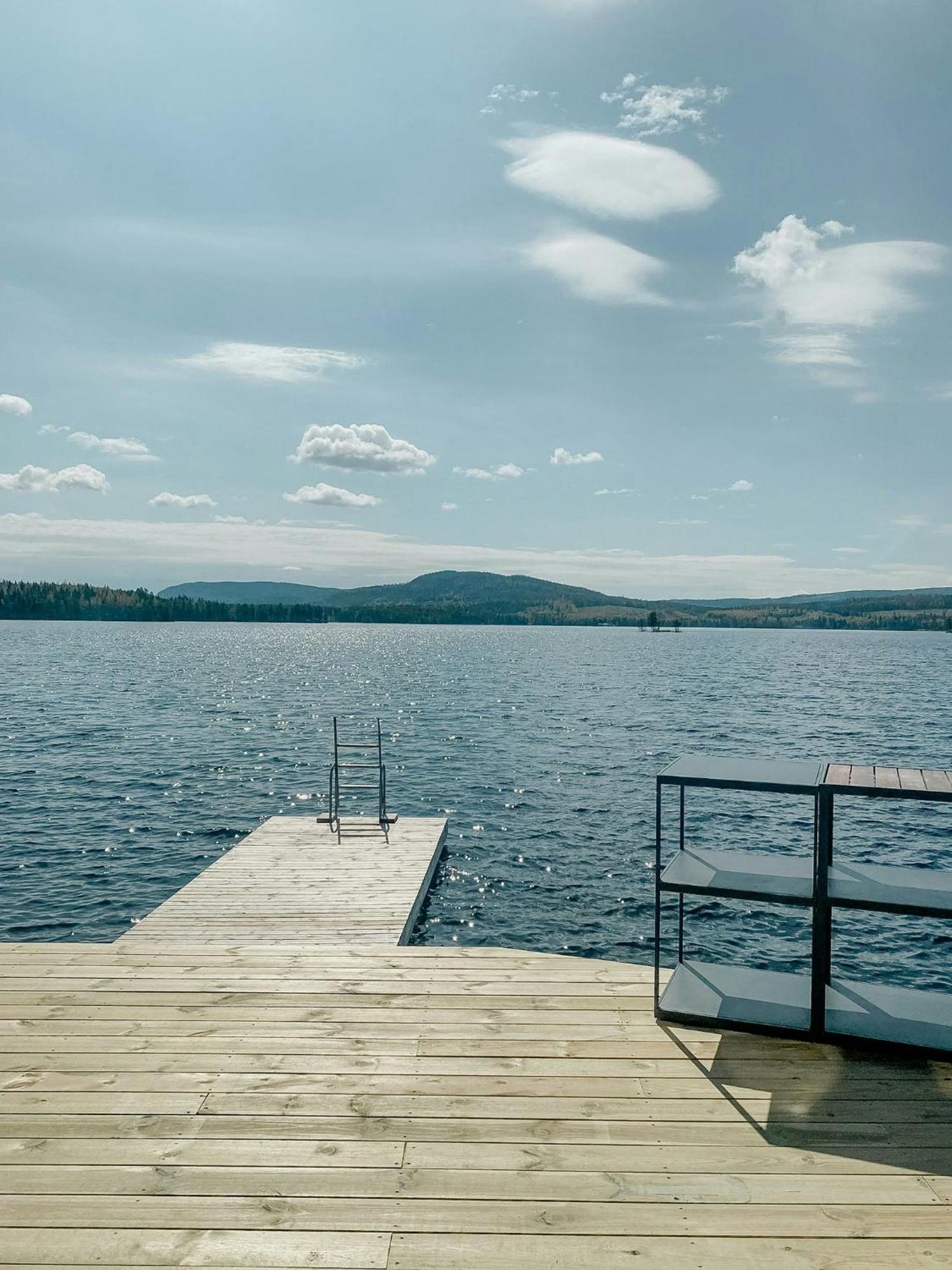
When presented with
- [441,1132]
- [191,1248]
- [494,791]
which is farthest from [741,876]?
[494,791]

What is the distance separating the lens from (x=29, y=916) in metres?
15.5

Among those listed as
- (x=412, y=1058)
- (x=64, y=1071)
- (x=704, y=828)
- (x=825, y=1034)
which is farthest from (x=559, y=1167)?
(x=704, y=828)

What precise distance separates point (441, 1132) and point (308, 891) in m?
9.26

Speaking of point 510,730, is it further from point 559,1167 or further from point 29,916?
point 559,1167

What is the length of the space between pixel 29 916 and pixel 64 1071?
42.1ft

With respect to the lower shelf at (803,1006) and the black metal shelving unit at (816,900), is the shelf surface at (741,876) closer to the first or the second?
the black metal shelving unit at (816,900)

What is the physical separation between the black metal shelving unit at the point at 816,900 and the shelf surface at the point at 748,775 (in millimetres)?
13

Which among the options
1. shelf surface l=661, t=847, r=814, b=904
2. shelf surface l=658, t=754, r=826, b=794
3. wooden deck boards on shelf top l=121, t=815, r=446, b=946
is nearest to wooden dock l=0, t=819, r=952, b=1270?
shelf surface l=661, t=847, r=814, b=904

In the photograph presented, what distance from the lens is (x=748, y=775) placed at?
5.49 meters

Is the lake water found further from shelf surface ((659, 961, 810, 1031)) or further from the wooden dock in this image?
the wooden dock

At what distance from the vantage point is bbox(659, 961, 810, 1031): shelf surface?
516 centimetres

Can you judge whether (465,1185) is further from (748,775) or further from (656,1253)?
(748,775)

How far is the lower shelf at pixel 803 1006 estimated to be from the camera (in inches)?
195

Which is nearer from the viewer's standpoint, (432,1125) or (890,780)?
(432,1125)
